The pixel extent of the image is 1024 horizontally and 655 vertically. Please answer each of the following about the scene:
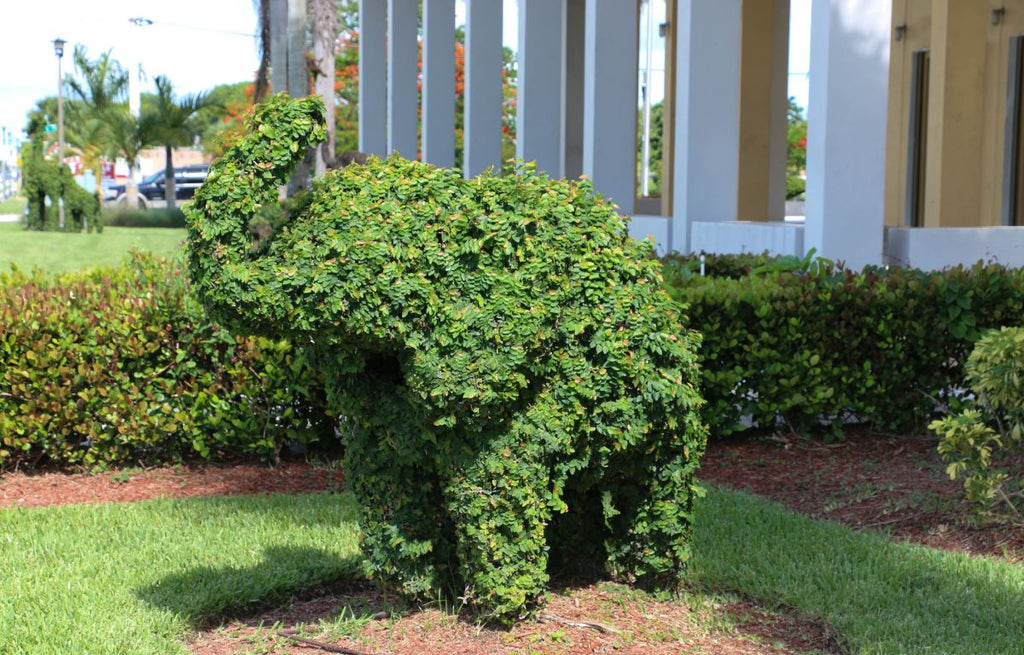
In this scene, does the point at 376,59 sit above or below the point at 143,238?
above

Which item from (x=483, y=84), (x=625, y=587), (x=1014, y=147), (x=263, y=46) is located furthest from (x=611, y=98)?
(x=263, y=46)

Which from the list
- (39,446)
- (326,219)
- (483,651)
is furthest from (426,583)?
(39,446)

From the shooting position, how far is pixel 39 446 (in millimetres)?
6891

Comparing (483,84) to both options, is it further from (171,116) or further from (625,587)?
(171,116)

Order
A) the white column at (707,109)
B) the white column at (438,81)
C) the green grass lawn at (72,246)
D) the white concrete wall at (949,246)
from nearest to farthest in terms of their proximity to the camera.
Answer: the white concrete wall at (949,246), the white column at (707,109), the white column at (438,81), the green grass lawn at (72,246)

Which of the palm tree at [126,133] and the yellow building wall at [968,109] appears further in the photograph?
the palm tree at [126,133]

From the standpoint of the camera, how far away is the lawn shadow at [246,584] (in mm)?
4289

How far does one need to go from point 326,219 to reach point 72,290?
3993mm

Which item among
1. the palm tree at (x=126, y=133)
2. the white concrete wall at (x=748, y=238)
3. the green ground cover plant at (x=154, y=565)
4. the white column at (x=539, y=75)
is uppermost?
the palm tree at (x=126, y=133)

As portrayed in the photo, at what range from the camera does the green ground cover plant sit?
4031 millimetres

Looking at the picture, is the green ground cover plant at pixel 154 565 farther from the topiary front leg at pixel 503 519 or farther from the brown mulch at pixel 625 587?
the topiary front leg at pixel 503 519

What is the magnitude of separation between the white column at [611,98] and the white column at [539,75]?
140 cm

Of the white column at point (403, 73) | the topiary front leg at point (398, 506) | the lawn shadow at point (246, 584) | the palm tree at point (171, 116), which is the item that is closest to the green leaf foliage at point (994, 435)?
the topiary front leg at point (398, 506)

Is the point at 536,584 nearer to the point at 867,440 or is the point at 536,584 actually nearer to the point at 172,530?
the point at 172,530
